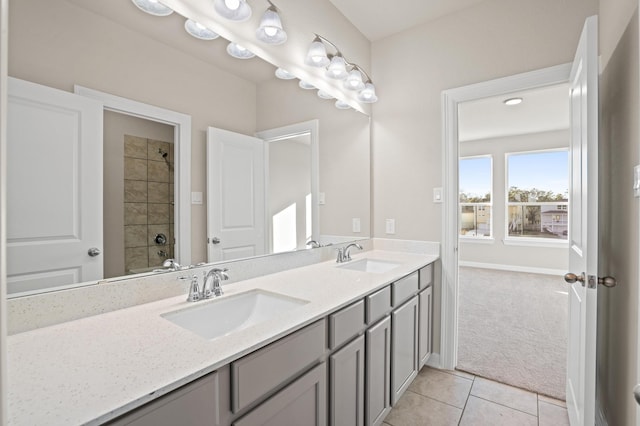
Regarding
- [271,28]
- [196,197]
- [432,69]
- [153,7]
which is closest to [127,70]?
[153,7]

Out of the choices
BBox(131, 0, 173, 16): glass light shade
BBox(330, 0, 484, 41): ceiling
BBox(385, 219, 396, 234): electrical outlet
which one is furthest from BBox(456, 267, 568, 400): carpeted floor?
BBox(131, 0, 173, 16): glass light shade

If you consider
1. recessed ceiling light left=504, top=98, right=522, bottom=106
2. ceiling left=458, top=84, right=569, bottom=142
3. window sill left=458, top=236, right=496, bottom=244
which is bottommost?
window sill left=458, top=236, right=496, bottom=244

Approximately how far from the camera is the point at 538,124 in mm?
5133

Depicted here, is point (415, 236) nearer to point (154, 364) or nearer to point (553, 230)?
point (154, 364)

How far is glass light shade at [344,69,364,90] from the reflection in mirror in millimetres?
602

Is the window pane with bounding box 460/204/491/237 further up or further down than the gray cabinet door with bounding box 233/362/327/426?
further up

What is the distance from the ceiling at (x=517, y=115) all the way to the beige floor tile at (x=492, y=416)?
2.94m

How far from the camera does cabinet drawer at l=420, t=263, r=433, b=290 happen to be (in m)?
2.18

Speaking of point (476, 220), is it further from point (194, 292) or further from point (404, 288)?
point (194, 292)

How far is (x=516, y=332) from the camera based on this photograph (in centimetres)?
303

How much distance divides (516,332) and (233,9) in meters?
3.47

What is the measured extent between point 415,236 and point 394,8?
1742 millimetres

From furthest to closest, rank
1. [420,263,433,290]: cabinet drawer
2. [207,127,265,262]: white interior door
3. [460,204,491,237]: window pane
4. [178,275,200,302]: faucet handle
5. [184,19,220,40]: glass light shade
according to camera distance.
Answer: [460,204,491,237]: window pane → [420,263,433,290]: cabinet drawer → [207,127,265,262]: white interior door → [184,19,220,40]: glass light shade → [178,275,200,302]: faucet handle

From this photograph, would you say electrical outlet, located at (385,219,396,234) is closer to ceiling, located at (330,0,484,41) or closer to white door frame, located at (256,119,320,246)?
white door frame, located at (256,119,320,246)
